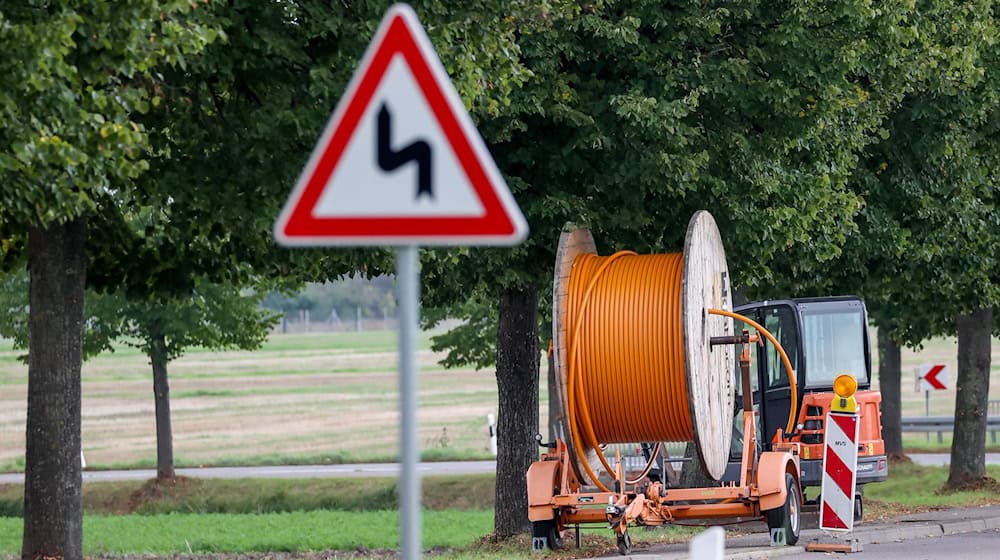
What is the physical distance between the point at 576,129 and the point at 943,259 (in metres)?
8.94

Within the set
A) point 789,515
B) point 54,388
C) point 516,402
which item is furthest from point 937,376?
point 54,388

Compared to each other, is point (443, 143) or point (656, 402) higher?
point (443, 143)

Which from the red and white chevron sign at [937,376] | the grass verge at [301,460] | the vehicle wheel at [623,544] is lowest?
the grass verge at [301,460]

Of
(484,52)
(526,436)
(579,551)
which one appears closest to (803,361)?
(526,436)

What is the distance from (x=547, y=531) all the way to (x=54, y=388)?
17.0ft

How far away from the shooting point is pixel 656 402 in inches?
642

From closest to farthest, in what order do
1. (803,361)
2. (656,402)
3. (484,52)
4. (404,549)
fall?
1. (404,549)
2. (484,52)
3. (656,402)
4. (803,361)

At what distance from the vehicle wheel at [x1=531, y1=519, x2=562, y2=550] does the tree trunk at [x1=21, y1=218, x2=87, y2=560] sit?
467 cm

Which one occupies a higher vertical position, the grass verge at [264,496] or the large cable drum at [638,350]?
the large cable drum at [638,350]

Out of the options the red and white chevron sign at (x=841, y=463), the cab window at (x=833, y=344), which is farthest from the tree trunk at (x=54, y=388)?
the cab window at (x=833, y=344)

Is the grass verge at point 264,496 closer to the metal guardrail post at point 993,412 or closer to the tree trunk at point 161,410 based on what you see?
the tree trunk at point 161,410

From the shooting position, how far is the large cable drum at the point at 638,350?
1619 cm

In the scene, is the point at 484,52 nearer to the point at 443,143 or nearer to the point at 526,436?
the point at 526,436

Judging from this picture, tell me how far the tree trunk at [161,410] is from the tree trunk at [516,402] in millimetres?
15532
